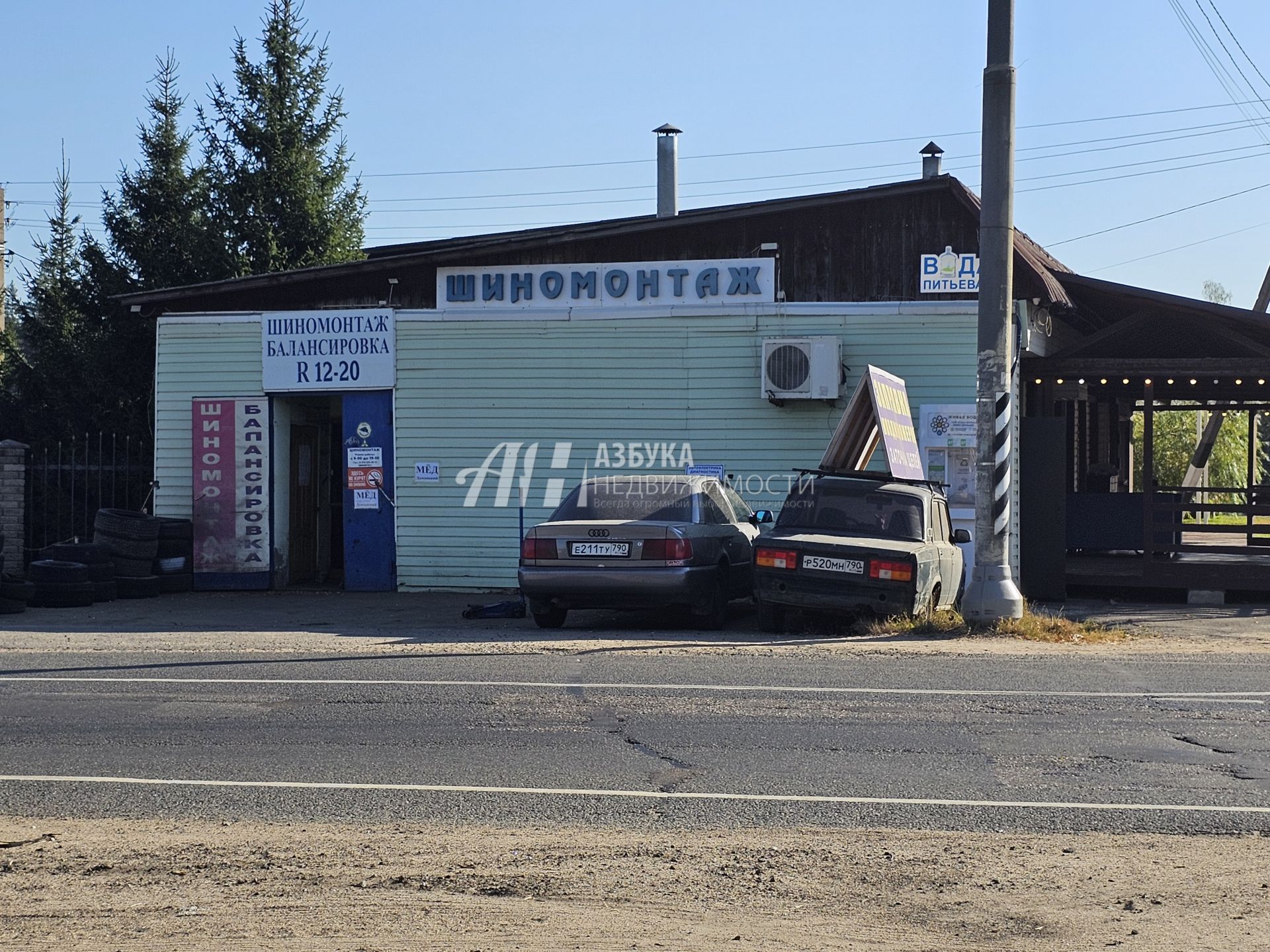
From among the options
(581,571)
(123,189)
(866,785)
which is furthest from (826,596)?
(123,189)

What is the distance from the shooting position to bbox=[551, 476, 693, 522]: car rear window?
13672mm

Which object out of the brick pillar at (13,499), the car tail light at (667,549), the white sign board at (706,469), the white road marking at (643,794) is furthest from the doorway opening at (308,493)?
the white road marking at (643,794)

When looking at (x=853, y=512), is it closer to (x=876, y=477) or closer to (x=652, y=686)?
(x=876, y=477)

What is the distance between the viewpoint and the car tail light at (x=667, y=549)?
13.1 metres

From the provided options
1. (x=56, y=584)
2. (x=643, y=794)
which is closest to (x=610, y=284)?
(x=56, y=584)

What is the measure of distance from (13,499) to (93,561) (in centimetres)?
316

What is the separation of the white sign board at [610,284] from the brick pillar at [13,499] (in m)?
6.22

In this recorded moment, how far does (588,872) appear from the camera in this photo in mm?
5484

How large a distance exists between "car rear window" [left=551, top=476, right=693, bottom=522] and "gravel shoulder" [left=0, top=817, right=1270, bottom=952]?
762 centimetres

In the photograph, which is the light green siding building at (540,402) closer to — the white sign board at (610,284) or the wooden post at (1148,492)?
the white sign board at (610,284)

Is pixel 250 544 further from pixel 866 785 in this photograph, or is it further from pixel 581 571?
pixel 866 785

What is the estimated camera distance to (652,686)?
9.79 m

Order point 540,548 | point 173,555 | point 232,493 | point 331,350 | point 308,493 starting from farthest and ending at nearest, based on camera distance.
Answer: point 308,493 → point 232,493 → point 331,350 → point 173,555 → point 540,548

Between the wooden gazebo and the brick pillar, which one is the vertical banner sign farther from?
the wooden gazebo
